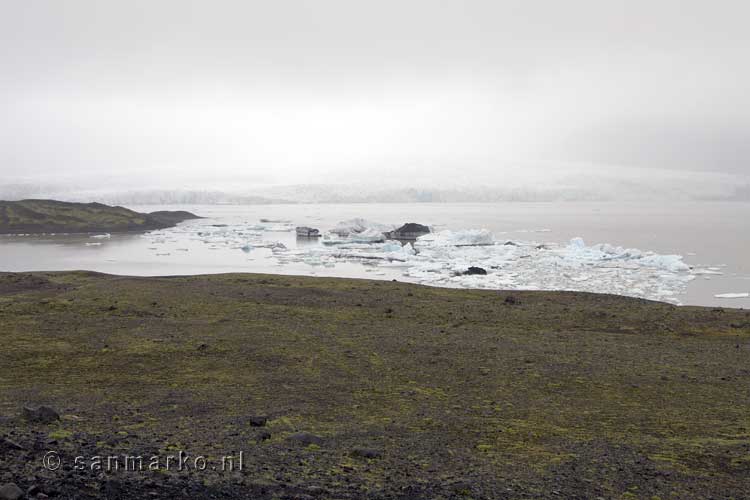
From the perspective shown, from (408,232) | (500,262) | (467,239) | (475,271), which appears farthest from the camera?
(408,232)

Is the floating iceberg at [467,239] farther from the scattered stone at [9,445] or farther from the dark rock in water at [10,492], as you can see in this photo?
the dark rock in water at [10,492]

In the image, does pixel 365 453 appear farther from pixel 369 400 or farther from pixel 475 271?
pixel 475 271

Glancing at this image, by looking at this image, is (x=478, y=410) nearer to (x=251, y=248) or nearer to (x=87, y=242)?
(x=251, y=248)

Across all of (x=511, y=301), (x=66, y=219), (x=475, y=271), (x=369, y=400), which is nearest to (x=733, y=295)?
(x=475, y=271)

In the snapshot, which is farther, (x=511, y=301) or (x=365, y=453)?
(x=511, y=301)

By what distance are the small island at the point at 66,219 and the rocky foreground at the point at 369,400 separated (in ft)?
156

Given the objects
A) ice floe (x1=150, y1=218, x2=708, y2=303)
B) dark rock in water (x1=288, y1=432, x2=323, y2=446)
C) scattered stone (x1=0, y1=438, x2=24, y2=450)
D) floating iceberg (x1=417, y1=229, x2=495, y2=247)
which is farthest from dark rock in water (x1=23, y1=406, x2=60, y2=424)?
floating iceberg (x1=417, y1=229, x2=495, y2=247)

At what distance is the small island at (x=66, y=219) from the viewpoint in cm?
5778

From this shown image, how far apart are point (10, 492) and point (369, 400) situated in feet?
→ 14.1

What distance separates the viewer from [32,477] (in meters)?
4.39

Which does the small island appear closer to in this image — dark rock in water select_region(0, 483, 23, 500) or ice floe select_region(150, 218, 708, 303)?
ice floe select_region(150, 218, 708, 303)

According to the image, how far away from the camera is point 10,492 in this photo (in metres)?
3.99

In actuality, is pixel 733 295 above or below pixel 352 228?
below

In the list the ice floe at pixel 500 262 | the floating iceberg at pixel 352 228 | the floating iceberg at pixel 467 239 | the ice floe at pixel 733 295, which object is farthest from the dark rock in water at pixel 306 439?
the floating iceberg at pixel 352 228
